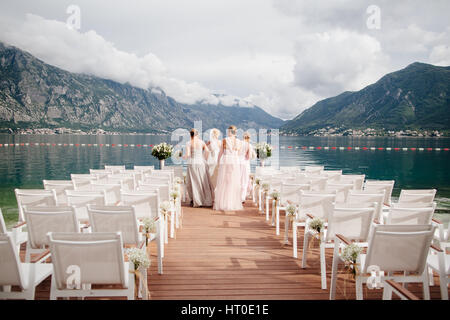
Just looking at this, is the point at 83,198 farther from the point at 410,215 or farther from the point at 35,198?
the point at 410,215

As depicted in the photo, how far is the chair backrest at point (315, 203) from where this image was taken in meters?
4.78

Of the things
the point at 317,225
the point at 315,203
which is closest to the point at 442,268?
the point at 317,225

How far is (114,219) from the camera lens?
12.0ft

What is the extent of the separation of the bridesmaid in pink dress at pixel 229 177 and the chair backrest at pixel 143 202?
3.88 meters

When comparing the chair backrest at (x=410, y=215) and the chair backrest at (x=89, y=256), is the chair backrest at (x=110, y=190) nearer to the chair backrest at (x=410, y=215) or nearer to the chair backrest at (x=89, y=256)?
the chair backrest at (x=89, y=256)

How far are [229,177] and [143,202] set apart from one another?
3968mm

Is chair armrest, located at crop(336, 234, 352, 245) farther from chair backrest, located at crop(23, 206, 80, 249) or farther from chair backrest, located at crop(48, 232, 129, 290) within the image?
chair backrest, located at crop(23, 206, 80, 249)

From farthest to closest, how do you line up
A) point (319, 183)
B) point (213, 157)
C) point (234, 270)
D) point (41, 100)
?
point (41, 100)
point (213, 157)
point (319, 183)
point (234, 270)

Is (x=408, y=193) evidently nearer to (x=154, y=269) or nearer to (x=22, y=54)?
(x=154, y=269)

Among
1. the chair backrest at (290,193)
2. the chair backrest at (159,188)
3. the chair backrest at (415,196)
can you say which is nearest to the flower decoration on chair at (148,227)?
the chair backrest at (159,188)

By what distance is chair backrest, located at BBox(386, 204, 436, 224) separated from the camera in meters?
3.90

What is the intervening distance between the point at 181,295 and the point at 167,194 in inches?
101

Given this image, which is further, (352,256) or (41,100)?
(41,100)

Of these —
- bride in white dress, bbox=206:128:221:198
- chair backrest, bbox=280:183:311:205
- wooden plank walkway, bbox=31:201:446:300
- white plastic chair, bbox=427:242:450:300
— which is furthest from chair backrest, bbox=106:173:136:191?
white plastic chair, bbox=427:242:450:300
